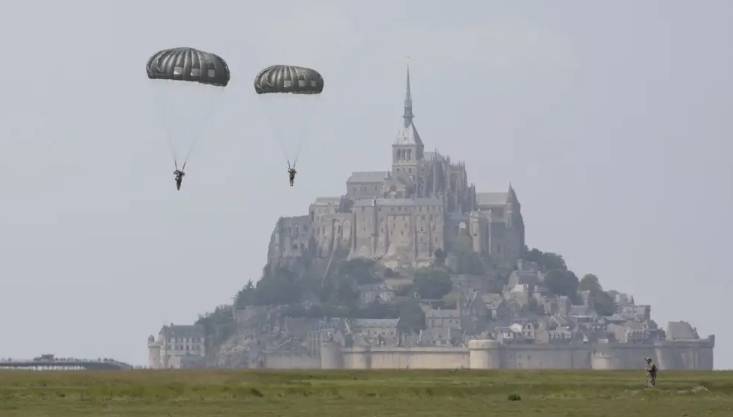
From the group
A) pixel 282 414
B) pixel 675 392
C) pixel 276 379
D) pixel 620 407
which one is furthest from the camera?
pixel 276 379

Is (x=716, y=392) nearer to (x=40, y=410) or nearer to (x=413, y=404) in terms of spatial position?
(x=413, y=404)

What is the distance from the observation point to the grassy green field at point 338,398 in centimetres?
7019

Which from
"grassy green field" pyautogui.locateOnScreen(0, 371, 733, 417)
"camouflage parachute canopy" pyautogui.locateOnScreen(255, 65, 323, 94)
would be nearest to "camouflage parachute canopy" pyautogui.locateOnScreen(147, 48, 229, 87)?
"camouflage parachute canopy" pyautogui.locateOnScreen(255, 65, 323, 94)

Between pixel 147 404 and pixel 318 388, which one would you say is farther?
pixel 318 388

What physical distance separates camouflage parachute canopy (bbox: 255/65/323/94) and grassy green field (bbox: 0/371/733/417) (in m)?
12.9

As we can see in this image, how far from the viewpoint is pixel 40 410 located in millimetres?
69875

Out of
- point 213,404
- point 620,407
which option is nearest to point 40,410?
point 213,404

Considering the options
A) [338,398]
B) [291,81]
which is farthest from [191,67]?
[338,398]

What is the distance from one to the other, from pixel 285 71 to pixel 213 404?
19.2m

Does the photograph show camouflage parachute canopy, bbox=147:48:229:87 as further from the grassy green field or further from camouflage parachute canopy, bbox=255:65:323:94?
the grassy green field

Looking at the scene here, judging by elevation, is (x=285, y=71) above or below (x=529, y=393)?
above

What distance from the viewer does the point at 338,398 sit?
266ft

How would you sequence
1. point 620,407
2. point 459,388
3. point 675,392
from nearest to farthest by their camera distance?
point 620,407, point 675,392, point 459,388

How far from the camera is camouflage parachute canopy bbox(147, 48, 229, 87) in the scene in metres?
82.9
